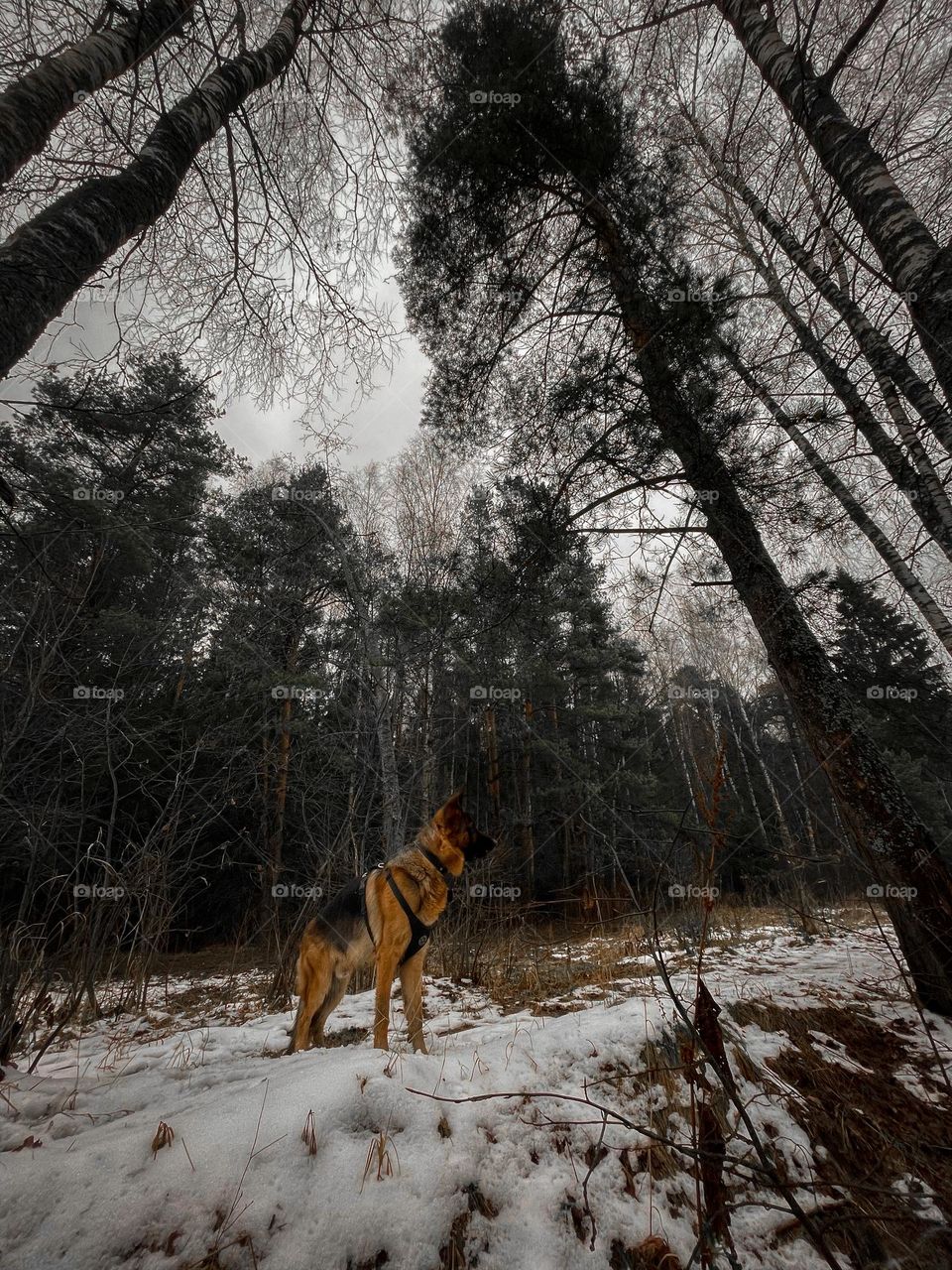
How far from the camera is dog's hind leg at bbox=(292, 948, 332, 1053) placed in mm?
2809

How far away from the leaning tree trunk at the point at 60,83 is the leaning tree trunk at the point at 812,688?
3.69 metres

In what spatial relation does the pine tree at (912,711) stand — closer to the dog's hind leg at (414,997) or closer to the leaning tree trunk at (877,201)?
the leaning tree trunk at (877,201)

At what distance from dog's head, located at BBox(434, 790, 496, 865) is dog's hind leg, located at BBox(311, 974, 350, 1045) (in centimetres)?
→ 110

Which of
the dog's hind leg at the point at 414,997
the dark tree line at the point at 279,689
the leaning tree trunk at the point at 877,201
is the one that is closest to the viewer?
the leaning tree trunk at the point at 877,201

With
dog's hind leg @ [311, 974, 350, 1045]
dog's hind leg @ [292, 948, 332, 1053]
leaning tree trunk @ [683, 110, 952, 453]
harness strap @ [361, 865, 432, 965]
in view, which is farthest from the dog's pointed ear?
leaning tree trunk @ [683, 110, 952, 453]

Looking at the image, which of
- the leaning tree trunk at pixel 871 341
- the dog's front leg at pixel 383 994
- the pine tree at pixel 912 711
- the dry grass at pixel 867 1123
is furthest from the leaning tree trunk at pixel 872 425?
the pine tree at pixel 912 711

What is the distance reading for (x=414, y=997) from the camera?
2746 mm

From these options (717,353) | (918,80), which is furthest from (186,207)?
(918,80)

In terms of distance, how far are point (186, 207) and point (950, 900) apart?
7903mm

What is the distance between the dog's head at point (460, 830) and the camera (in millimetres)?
3047

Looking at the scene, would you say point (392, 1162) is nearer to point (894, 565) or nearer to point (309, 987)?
point (309, 987)

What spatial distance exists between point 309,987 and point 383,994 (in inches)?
22.1

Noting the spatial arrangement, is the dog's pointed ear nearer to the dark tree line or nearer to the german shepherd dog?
the german shepherd dog

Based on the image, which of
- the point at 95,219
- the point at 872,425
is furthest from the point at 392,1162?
the point at 95,219
